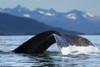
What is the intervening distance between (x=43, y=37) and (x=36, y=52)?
0.92m

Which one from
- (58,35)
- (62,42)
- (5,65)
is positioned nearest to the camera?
(5,65)

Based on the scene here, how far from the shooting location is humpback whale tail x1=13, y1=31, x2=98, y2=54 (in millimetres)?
10577

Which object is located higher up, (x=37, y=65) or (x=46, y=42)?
(x=46, y=42)

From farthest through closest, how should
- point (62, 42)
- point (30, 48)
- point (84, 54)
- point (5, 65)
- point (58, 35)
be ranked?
point (84, 54), point (30, 48), point (58, 35), point (62, 42), point (5, 65)

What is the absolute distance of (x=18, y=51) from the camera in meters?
12.6

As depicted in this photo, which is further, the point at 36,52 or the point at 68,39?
the point at 36,52

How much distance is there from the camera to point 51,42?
11.3 meters

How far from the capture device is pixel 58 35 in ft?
36.3

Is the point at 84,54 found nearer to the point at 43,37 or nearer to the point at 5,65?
the point at 43,37

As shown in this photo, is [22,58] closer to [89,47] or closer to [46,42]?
[46,42]

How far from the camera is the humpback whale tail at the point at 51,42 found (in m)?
10.6

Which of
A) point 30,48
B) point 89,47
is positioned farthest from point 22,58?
point 89,47

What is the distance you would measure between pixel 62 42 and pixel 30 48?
6.95 ft

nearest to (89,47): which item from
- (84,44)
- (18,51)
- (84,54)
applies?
(84,44)
